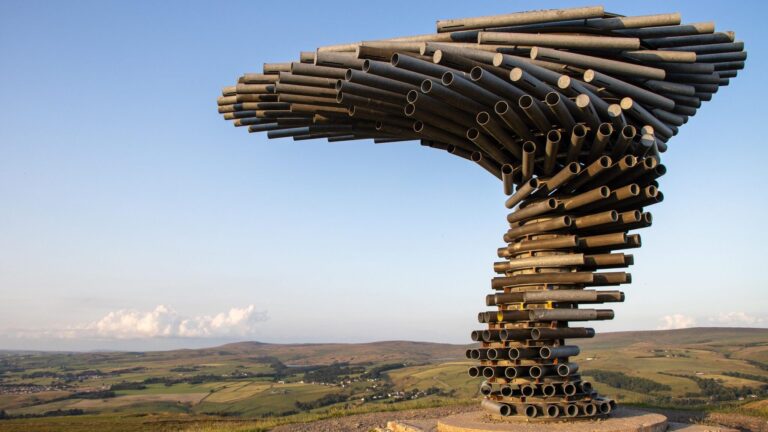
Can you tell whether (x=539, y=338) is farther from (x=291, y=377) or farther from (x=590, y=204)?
(x=291, y=377)

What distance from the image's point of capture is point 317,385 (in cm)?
7162

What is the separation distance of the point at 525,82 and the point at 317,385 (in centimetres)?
6688

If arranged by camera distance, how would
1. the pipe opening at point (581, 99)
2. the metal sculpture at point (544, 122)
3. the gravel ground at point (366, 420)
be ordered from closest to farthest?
the pipe opening at point (581, 99), the metal sculpture at point (544, 122), the gravel ground at point (366, 420)

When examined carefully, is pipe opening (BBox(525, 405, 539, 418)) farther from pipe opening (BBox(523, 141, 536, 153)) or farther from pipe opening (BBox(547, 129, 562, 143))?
pipe opening (BBox(547, 129, 562, 143))

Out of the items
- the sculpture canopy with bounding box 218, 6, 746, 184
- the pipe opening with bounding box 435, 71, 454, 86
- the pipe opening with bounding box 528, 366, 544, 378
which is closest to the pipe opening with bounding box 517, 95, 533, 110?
the sculpture canopy with bounding box 218, 6, 746, 184

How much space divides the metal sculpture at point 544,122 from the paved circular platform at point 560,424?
7.7 inches

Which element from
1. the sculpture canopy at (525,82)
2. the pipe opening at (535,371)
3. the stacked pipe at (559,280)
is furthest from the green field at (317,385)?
the sculpture canopy at (525,82)

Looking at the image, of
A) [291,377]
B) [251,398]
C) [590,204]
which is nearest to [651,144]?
[590,204]

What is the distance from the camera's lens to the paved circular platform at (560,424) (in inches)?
375

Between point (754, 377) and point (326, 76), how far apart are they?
52172 mm

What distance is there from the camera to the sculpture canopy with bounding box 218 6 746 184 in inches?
375

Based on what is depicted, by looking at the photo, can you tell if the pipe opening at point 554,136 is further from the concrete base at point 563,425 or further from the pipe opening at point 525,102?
the concrete base at point 563,425

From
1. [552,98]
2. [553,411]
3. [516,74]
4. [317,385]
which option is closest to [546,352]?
[553,411]

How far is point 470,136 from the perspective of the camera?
1091cm
